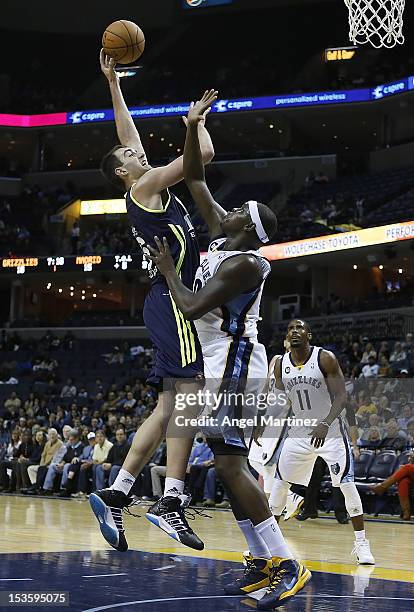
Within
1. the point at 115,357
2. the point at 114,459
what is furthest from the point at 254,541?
the point at 115,357

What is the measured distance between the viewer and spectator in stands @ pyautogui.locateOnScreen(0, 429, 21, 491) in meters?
15.1

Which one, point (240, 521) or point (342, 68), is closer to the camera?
point (240, 521)

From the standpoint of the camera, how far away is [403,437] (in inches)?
432

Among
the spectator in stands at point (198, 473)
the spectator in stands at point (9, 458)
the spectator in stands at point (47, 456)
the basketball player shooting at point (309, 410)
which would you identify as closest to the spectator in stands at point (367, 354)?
the spectator in stands at point (198, 473)

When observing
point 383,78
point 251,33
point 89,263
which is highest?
point 251,33

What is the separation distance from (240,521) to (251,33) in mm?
31184

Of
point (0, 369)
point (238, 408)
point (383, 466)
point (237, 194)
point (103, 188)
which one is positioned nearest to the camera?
point (238, 408)

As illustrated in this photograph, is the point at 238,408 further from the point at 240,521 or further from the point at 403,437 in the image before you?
the point at 403,437

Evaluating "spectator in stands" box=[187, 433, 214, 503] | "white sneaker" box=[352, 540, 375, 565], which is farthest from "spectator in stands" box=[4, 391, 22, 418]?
"white sneaker" box=[352, 540, 375, 565]

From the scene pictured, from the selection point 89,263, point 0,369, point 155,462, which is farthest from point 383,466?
point 89,263

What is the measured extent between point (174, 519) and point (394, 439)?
7.08 meters

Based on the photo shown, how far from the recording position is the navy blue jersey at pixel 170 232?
15.4 ft

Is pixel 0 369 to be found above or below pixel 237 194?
below

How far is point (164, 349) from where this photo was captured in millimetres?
4574
